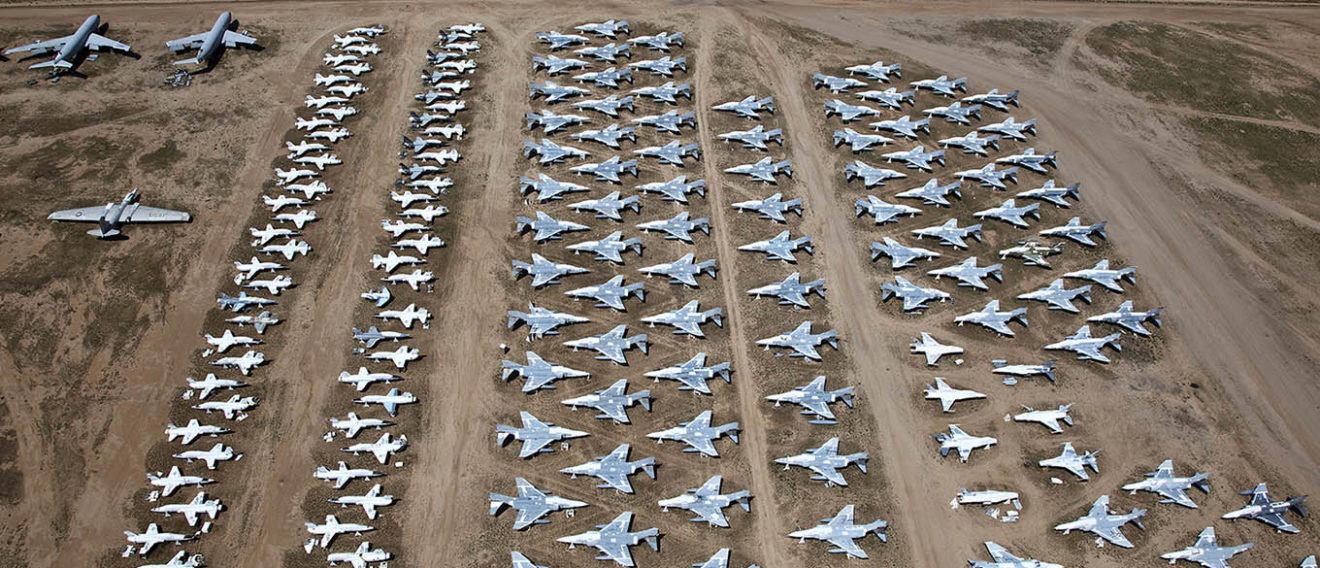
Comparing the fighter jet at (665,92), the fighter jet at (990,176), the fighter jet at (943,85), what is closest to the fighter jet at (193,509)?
the fighter jet at (665,92)

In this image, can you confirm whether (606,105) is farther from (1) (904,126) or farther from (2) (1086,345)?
(2) (1086,345)

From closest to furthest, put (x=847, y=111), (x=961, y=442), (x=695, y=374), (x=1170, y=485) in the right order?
(x=1170, y=485)
(x=961, y=442)
(x=695, y=374)
(x=847, y=111)

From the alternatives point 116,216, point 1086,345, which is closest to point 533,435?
point 116,216

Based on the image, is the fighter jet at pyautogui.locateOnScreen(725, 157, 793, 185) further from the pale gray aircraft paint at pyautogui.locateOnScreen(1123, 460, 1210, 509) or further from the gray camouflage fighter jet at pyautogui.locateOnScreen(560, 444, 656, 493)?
the pale gray aircraft paint at pyautogui.locateOnScreen(1123, 460, 1210, 509)

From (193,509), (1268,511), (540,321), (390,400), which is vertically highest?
(540,321)

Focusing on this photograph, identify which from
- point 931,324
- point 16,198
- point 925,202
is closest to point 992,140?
point 925,202
